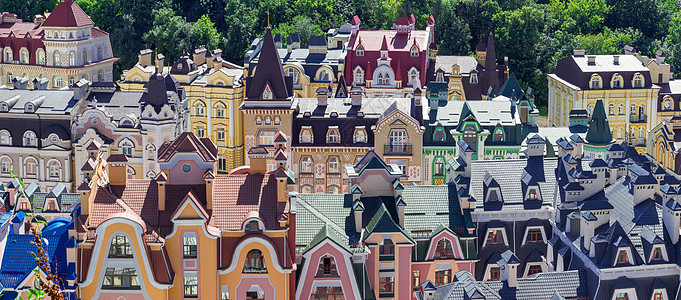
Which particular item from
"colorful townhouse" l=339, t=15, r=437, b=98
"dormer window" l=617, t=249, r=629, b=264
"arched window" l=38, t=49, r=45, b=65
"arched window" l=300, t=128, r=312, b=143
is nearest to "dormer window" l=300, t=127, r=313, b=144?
"arched window" l=300, t=128, r=312, b=143

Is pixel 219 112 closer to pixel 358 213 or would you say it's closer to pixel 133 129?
pixel 133 129

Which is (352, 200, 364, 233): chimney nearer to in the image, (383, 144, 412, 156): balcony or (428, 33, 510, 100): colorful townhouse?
(383, 144, 412, 156): balcony

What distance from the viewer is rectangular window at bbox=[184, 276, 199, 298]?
70.4m

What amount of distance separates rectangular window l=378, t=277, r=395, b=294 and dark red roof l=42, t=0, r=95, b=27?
7312 centimetres

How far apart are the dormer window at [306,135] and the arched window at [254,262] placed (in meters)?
32.5

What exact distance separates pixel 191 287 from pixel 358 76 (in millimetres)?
56943

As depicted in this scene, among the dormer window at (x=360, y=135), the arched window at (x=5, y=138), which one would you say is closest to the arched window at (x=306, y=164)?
the dormer window at (x=360, y=135)

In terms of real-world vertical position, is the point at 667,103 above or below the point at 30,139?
above

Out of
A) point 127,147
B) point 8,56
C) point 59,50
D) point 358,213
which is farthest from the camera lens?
point 8,56

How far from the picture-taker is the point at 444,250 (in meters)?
75.4

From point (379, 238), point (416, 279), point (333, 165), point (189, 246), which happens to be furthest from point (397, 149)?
point (189, 246)

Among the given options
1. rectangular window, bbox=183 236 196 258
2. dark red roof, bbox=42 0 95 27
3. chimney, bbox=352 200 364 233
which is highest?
dark red roof, bbox=42 0 95 27

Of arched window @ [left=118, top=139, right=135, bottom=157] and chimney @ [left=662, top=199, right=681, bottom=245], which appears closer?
chimney @ [left=662, top=199, right=681, bottom=245]

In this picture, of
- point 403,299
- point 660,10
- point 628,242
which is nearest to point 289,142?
point 403,299
